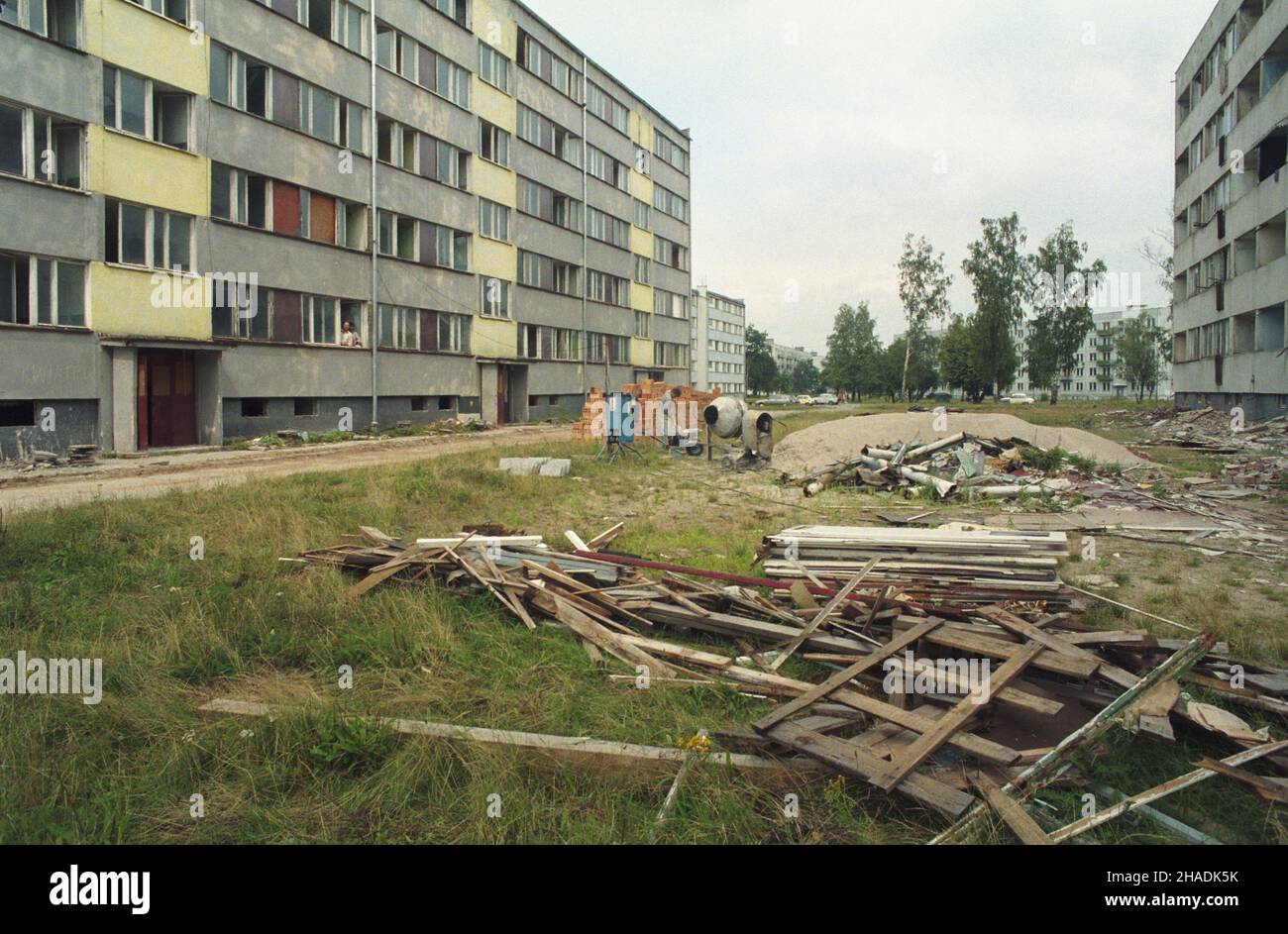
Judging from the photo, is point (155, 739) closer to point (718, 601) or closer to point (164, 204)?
point (718, 601)

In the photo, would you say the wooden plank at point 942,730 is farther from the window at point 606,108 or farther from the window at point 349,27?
the window at point 606,108

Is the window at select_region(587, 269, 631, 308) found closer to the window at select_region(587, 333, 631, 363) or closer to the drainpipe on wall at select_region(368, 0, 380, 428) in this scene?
the window at select_region(587, 333, 631, 363)

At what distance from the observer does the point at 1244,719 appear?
4738 mm

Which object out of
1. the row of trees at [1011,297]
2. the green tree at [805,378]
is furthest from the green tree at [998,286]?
the green tree at [805,378]

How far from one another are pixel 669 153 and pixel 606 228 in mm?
10809

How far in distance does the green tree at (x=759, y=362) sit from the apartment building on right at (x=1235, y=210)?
76492mm

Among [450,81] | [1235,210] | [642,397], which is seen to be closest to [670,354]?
[450,81]

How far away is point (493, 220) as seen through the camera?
111 feet

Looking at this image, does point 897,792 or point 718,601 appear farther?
point 718,601

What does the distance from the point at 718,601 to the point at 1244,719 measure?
3471 mm

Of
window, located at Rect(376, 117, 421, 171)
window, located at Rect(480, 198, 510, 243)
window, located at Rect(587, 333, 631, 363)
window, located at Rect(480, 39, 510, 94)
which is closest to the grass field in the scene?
window, located at Rect(376, 117, 421, 171)

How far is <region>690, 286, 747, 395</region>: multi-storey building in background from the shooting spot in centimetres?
10188

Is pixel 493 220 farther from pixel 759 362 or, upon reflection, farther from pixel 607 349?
pixel 759 362
